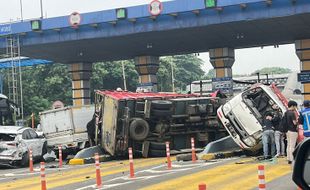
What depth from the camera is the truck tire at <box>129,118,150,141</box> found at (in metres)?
19.5

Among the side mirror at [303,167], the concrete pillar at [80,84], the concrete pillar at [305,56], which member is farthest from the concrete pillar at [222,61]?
the side mirror at [303,167]

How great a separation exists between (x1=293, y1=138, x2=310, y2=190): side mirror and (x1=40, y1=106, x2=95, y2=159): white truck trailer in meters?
20.0

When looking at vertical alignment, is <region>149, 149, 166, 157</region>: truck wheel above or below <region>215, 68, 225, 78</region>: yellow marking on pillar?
below

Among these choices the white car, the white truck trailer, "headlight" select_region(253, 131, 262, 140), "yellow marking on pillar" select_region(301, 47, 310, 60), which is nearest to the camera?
"headlight" select_region(253, 131, 262, 140)

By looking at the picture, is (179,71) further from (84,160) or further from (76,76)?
(84,160)

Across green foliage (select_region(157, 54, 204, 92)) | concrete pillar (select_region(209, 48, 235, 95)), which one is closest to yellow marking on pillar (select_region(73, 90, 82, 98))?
concrete pillar (select_region(209, 48, 235, 95))

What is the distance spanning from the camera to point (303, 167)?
2.92 metres

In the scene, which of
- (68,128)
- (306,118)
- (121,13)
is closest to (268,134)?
(306,118)

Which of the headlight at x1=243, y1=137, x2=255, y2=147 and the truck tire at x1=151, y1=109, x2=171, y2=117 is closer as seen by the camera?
the headlight at x1=243, y1=137, x2=255, y2=147

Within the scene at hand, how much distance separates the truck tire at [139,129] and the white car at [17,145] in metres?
4.22

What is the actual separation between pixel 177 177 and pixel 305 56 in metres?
22.5

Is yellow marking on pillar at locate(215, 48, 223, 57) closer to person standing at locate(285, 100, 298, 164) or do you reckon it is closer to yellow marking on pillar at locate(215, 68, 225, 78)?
yellow marking on pillar at locate(215, 68, 225, 78)

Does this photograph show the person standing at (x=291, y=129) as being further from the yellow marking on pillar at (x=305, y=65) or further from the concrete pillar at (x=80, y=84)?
the concrete pillar at (x=80, y=84)

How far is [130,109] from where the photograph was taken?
1984cm
